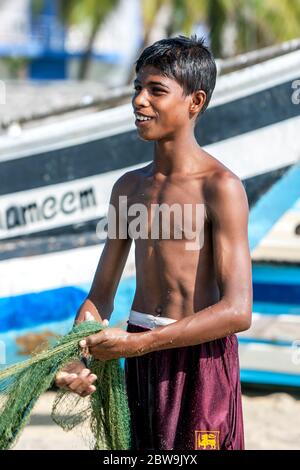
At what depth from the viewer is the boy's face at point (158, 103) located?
8.09ft

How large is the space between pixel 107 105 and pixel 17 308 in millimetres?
2376

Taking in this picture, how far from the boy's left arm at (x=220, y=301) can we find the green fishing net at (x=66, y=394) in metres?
0.10

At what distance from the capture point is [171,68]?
246 centimetres

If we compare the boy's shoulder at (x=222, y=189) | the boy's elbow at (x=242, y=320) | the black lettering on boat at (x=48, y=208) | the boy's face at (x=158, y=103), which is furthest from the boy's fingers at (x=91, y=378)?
the black lettering on boat at (x=48, y=208)

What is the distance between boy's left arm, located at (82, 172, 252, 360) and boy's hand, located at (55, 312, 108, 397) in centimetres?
6

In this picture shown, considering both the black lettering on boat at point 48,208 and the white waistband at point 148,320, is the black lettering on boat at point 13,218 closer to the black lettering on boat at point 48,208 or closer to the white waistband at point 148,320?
the black lettering on boat at point 48,208

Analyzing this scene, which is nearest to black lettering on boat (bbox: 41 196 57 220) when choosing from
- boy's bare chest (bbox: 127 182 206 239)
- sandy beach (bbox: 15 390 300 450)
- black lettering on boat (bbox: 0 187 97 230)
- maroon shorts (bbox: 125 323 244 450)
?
black lettering on boat (bbox: 0 187 97 230)

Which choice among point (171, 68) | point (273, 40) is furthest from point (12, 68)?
point (171, 68)

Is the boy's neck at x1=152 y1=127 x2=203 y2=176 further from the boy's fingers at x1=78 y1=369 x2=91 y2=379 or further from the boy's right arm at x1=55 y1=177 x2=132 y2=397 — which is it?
the boy's fingers at x1=78 y1=369 x2=91 y2=379

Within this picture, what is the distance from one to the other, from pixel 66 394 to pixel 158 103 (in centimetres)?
85

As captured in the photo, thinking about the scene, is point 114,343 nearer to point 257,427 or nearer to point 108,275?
point 108,275

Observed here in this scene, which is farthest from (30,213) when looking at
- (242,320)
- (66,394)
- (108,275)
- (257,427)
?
(242,320)

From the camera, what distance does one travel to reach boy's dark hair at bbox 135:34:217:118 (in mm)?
2471

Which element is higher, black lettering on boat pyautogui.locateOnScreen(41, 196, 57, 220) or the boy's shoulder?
black lettering on boat pyautogui.locateOnScreen(41, 196, 57, 220)
